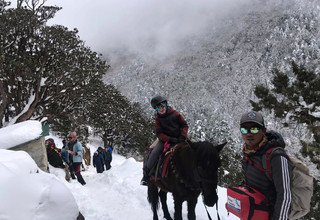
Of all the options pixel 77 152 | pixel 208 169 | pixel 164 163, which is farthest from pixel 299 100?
pixel 208 169

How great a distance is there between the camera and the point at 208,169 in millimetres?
5852

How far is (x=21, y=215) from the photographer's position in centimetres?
475

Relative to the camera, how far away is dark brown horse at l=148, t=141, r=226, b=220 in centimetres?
580

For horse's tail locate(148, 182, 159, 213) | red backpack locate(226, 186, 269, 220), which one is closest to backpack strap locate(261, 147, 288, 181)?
red backpack locate(226, 186, 269, 220)

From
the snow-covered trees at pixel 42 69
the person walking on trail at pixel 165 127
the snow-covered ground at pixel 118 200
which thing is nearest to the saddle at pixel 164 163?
the person walking on trail at pixel 165 127

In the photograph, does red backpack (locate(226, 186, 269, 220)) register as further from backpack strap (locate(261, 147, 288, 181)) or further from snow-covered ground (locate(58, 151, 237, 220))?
snow-covered ground (locate(58, 151, 237, 220))

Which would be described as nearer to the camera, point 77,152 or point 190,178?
point 190,178

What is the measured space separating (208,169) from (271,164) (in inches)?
84.6

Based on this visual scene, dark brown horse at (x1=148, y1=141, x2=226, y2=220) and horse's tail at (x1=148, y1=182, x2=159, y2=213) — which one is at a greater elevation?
dark brown horse at (x1=148, y1=141, x2=226, y2=220)

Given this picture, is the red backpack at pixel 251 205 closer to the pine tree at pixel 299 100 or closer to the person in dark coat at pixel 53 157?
the pine tree at pixel 299 100

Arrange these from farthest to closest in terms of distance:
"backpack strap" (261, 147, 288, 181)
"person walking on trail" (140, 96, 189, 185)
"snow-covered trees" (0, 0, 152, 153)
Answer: "snow-covered trees" (0, 0, 152, 153) < "person walking on trail" (140, 96, 189, 185) < "backpack strap" (261, 147, 288, 181)

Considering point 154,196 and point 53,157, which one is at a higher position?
point 154,196

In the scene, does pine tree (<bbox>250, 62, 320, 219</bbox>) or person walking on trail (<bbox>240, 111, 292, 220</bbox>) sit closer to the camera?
person walking on trail (<bbox>240, 111, 292, 220</bbox>)

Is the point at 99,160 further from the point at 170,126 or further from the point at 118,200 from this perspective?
the point at 170,126
